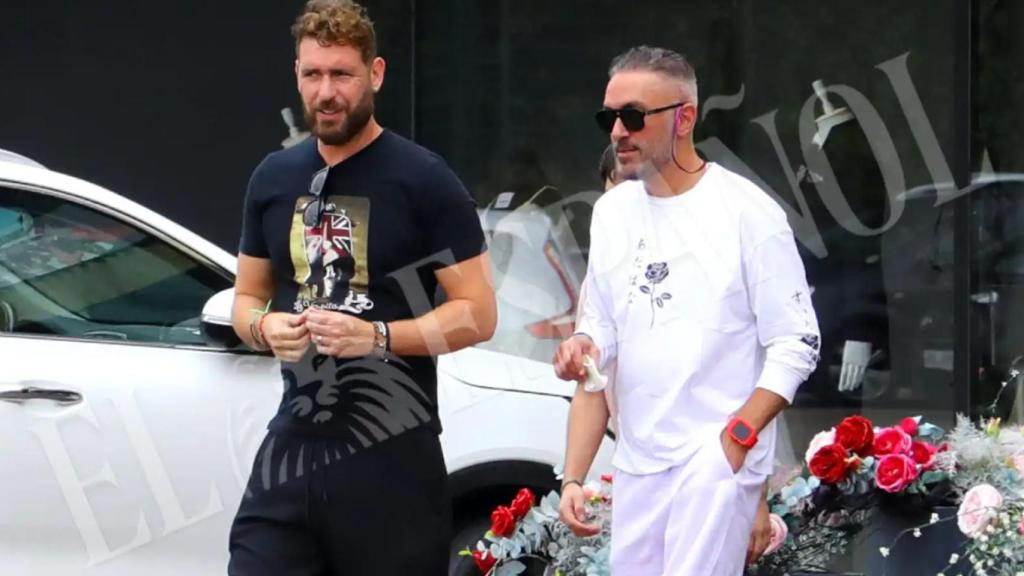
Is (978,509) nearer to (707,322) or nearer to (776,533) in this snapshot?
(776,533)

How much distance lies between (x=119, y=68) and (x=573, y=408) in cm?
666

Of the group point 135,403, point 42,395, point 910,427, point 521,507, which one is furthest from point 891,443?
point 42,395

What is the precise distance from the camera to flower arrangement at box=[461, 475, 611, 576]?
4.11 metres

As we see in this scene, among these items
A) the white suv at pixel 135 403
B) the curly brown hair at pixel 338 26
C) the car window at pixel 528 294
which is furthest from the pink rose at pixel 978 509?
the car window at pixel 528 294

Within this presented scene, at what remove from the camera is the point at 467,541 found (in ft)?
18.0

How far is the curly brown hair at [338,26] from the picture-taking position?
3.71 metres

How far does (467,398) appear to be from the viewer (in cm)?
552

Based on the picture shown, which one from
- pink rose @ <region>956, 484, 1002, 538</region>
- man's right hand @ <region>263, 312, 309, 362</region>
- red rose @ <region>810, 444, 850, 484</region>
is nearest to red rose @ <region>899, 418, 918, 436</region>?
red rose @ <region>810, 444, 850, 484</region>

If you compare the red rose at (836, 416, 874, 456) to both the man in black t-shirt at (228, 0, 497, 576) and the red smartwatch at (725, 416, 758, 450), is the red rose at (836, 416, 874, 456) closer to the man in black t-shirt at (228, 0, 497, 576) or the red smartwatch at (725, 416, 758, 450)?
the red smartwatch at (725, 416, 758, 450)

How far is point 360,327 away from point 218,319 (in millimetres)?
1483

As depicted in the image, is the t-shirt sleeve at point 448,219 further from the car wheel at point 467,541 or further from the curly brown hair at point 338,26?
the car wheel at point 467,541

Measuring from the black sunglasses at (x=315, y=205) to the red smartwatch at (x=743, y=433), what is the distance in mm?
1043

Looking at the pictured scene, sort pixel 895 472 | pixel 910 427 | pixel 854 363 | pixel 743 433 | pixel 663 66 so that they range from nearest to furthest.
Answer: pixel 743 433 < pixel 663 66 < pixel 895 472 < pixel 910 427 < pixel 854 363

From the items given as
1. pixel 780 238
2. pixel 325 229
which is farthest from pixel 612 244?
pixel 325 229
